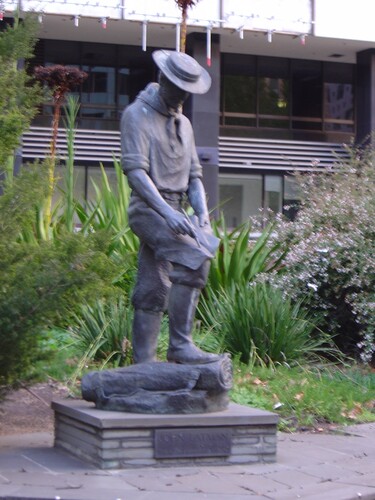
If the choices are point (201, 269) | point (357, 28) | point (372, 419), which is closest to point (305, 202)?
point (372, 419)

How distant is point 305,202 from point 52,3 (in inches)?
615

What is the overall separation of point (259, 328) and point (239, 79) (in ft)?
76.4

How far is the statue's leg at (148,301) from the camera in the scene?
7469 millimetres

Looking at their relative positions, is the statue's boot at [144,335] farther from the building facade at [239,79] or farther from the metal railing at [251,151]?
the metal railing at [251,151]

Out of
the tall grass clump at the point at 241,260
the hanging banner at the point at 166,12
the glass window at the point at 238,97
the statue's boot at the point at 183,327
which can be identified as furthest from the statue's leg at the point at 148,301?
the glass window at the point at 238,97

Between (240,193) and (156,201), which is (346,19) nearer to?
(240,193)

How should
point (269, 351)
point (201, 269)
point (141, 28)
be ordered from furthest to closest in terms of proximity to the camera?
point (141, 28) < point (269, 351) < point (201, 269)

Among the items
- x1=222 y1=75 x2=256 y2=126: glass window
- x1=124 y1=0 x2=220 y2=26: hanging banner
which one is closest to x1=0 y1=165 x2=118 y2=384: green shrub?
x1=124 y1=0 x2=220 y2=26: hanging banner

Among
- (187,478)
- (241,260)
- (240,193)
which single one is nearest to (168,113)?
(187,478)

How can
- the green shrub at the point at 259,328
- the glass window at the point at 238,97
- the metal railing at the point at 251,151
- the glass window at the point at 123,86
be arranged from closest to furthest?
1. the green shrub at the point at 259,328
2. the metal railing at the point at 251,151
3. the glass window at the point at 123,86
4. the glass window at the point at 238,97

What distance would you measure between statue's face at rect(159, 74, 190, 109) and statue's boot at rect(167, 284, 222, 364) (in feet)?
4.72

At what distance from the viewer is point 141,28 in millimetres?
29141

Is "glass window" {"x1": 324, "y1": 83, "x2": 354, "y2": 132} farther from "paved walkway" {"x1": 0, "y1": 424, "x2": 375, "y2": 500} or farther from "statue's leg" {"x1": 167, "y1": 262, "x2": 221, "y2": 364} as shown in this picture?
"statue's leg" {"x1": 167, "y1": 262, "x2": 221, "y2": 364}

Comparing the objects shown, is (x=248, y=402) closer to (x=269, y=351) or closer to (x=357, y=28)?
(x=269, y=351)
